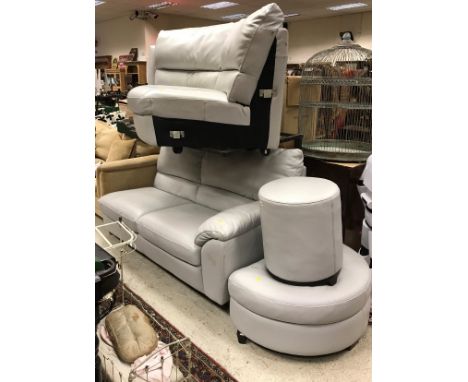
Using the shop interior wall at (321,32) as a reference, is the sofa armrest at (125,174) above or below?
below

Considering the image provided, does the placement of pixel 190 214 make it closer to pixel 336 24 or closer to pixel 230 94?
pixel 230 94

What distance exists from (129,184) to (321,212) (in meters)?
2.26

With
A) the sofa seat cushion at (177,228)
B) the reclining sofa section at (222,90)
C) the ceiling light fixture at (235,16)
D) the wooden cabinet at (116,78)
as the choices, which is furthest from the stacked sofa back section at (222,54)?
the wooden cabinet at (116,78)

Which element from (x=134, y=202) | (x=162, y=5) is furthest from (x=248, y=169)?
(x=162, y=5)

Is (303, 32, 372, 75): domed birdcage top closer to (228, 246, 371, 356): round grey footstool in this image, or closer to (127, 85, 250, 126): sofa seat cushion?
(127, 85, 250, 126): sofa seat cushion

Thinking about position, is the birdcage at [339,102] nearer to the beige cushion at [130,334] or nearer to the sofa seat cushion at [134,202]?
the sofa seat cushion at [134,202]

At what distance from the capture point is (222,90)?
7.49 ft

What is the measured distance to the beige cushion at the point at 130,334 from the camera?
161 centimetres

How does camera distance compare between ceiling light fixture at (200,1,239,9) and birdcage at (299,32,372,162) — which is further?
ceiling light fixture at (200,1,239,9)

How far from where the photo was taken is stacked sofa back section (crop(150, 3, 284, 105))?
207 centimetres

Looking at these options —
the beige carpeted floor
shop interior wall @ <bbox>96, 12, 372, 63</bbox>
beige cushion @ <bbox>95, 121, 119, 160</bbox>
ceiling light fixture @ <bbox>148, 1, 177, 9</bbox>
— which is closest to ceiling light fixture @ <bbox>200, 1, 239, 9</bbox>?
ceiling light fixture @ <bbox>148, 1, 177, 9</bbox>

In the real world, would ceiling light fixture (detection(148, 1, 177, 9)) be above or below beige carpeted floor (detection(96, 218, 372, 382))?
above
